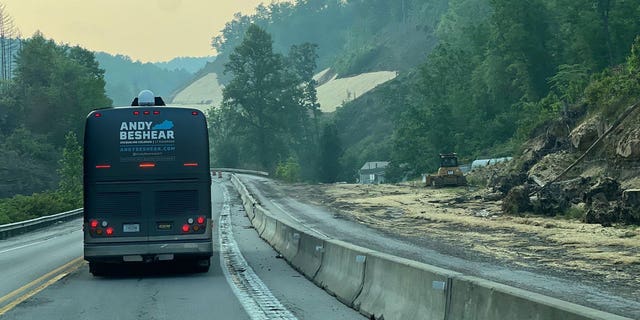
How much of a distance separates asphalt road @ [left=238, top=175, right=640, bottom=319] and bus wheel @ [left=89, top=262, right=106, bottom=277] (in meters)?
7.29

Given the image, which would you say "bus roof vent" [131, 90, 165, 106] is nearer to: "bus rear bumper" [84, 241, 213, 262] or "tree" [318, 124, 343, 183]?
"bus rear bumper" [84, 241, 213, 262]

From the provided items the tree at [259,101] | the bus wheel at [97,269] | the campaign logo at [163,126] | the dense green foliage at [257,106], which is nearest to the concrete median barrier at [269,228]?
the bus wheel at [97,269]

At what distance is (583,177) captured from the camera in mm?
36938

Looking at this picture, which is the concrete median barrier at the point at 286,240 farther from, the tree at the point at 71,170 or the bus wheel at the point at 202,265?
the tree at the point at 71,170

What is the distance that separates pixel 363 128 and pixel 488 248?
151 m

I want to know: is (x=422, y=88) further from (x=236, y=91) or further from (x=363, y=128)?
(x=363, y=128)

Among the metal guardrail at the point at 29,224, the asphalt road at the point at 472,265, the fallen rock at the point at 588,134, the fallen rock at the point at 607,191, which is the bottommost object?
the metal guardrail at the point at 29,224

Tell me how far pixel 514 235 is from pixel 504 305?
2044 cm

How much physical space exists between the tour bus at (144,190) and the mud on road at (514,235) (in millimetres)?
7226

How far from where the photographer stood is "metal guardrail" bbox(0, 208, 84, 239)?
1405 inches

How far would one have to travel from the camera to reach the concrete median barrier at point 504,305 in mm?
6191

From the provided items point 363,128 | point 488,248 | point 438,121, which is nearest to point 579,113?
point 488,248

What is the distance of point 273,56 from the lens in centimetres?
14900

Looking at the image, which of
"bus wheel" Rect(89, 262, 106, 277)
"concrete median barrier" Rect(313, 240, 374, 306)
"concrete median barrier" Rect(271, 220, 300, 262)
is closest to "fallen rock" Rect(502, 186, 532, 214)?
"concrete median barrier" Rect(271, 220, 300, 262)
